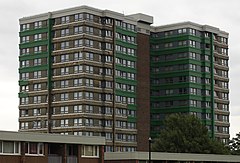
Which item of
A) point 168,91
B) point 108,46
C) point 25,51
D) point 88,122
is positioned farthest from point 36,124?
point 168,91

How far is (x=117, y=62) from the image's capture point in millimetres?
145875

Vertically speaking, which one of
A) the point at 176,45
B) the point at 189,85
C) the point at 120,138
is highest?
the point at 176,45

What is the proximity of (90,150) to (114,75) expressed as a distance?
2645 inches

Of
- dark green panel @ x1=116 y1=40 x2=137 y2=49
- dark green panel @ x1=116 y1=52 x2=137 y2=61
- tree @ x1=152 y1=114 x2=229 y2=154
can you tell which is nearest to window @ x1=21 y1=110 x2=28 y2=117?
dark green panel @ x1=116 y1=52 x2=137 y2=61

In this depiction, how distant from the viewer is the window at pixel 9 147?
6681cm

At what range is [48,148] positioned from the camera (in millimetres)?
72812

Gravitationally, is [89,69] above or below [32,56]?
below

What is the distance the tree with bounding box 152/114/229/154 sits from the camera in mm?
121312

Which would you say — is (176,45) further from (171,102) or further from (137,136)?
(137,136)

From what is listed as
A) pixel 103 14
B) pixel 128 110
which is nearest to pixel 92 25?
pixel 103 14

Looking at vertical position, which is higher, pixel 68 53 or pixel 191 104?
pixel 68 53

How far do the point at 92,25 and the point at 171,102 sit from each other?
35.2 m

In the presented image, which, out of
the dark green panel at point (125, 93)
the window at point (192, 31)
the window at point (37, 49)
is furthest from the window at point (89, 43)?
the window at point (192, 31)

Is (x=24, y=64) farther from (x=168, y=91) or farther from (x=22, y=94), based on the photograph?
Result: (x=168, y=91)
